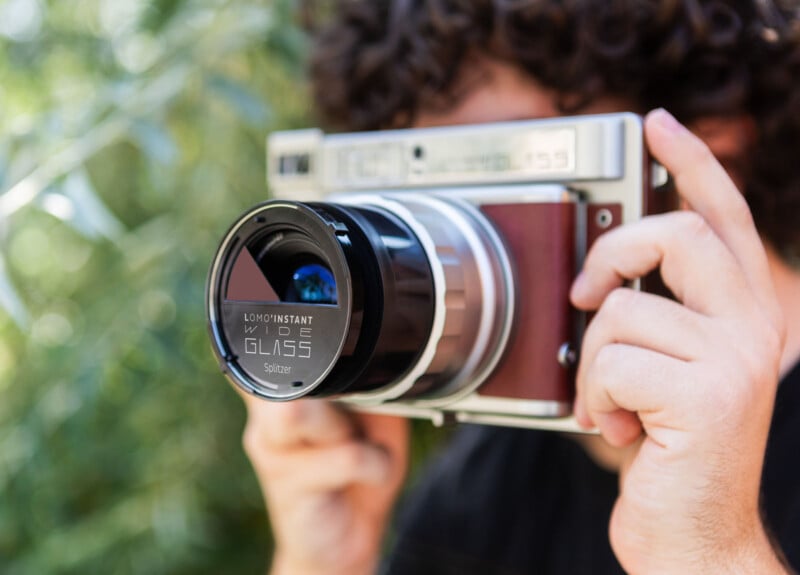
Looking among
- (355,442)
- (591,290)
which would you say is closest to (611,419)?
(591,290)

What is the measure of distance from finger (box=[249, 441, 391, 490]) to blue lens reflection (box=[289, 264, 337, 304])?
0.94ft

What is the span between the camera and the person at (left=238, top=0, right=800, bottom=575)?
590 mm

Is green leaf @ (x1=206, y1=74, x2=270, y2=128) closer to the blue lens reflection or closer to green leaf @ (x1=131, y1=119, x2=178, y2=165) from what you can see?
green leaf @ (x1=131, y1=119, x2=178, y2=165)

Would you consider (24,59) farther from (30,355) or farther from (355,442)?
(355,442)

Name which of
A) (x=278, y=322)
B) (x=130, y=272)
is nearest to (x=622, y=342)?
(x=278, y=322)

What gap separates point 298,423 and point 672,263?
1.28 feet

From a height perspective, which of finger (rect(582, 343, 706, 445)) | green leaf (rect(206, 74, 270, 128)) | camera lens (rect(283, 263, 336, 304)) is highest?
green leaf (rect(206, 74, 270, 128))

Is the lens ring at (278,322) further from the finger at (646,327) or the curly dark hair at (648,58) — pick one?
the curly dark hair at (648,58)

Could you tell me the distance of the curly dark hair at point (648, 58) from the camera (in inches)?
31.6

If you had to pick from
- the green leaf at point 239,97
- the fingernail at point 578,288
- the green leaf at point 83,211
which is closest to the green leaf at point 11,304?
the green leaf at point 83,211

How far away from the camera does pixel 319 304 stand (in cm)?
57

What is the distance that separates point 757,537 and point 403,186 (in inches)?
15.5

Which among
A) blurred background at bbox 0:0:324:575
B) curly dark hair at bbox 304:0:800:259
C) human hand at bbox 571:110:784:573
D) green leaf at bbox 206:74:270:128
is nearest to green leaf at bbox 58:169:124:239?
blurred background at bbox 0:0:324:575

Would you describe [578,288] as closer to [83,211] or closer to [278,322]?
[278,322]
